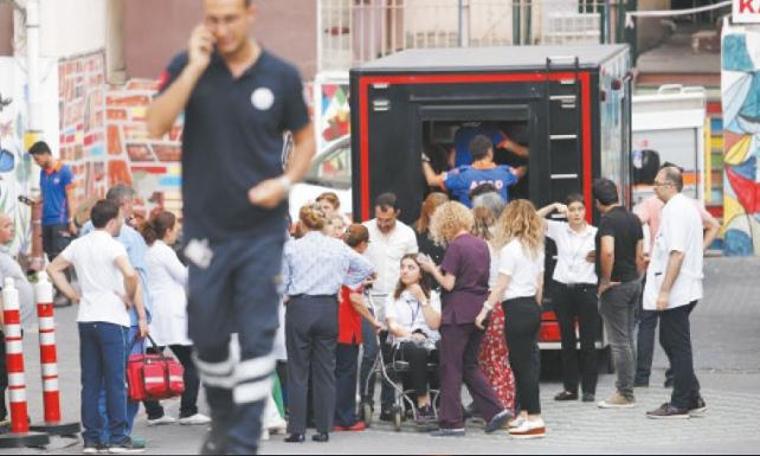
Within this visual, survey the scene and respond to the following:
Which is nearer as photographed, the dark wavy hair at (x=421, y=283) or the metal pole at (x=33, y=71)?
the dark wavy hair at (x=421, y=283)

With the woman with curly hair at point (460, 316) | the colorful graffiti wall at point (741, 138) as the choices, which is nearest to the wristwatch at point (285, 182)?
the woman with curly hair at point (460, 316)

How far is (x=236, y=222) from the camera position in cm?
892

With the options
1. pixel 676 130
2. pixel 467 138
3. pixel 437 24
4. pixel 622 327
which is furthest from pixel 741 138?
pixel 622 327

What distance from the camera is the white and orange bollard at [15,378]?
1486 cm

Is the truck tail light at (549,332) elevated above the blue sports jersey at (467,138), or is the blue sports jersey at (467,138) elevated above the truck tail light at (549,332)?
the blue sports jersey at (467,138)

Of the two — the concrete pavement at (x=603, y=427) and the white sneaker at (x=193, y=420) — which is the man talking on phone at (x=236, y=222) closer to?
the concrete pavement at (x=603, y=427)

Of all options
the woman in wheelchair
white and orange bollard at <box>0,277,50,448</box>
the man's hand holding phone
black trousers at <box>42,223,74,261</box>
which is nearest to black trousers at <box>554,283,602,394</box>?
the woman in wheelchair

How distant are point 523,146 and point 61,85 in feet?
35.7

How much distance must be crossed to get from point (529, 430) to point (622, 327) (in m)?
2.13

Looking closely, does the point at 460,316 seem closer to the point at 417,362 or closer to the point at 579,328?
the point at 417,362

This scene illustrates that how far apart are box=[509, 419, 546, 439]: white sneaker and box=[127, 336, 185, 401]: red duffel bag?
2.34 m

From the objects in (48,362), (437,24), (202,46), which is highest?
(202,46)

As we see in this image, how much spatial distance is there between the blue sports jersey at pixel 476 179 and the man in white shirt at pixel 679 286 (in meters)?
1.76

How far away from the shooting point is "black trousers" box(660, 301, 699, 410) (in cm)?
1634
